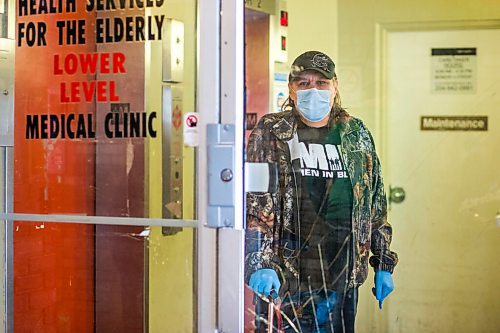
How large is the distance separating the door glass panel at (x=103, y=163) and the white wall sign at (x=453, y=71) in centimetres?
164

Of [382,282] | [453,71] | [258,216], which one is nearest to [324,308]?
[382,282]

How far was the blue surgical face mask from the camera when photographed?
9.28 feet

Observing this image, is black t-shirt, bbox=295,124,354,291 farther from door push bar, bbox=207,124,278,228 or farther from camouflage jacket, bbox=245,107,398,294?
door push bar, bbox=207,124,278,228

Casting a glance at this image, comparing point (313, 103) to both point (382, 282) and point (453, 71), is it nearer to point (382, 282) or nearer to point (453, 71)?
point (382, 282)

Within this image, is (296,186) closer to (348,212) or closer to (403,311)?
(348,212)

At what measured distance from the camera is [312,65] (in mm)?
2949

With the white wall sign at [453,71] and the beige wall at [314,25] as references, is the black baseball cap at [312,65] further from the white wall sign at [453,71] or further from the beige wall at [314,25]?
the white wall sign at [453,71]

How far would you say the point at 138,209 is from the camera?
8.76ft

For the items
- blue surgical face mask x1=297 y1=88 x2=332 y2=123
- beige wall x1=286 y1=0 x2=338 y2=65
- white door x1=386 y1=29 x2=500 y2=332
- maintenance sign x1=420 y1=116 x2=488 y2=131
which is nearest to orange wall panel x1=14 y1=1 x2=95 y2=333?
blue surgical face mask x1=297 y1=88 x2=332 y2=123

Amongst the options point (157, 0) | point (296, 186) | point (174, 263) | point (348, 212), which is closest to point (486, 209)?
point (348, 212)

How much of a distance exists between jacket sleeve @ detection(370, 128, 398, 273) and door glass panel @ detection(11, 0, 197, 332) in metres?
0.87

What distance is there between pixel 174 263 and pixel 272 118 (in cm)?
68

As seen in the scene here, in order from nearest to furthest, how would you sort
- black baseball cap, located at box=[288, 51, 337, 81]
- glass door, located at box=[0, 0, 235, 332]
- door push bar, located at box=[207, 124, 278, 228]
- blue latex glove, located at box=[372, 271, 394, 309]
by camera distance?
door push bar, located at box=[207, 124, 278, 228] < glass door, located at box=[0, 0, 235, 332] < black baseball cap, located at box=[288, 51, 337, 81] < blue latex glove, located at box=[372, 271, 394, 309]

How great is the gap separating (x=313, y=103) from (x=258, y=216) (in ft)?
1.83
